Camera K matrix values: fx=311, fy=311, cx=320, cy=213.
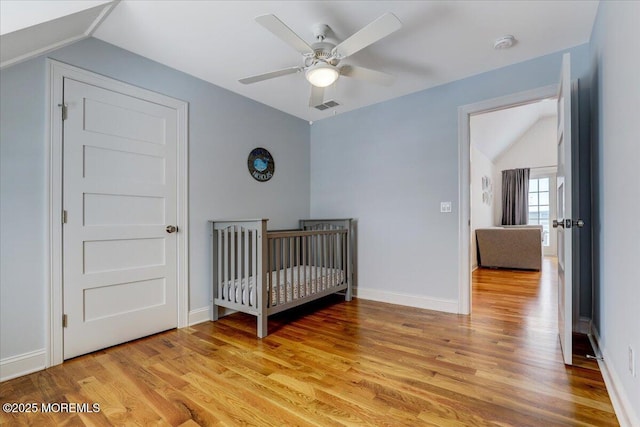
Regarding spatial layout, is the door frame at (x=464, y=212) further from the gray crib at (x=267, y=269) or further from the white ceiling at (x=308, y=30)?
the gray crib at (x=267, y=269)

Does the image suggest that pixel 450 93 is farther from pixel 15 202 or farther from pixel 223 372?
pixel 15 202

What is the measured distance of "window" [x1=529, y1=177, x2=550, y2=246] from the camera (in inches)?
300

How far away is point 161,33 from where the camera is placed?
7.22 feet

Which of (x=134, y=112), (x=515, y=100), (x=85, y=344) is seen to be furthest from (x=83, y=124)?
(x=515, y=100)

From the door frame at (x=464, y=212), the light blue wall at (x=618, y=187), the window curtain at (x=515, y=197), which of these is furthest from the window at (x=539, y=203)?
the light blue wall at (x=618, y=187)

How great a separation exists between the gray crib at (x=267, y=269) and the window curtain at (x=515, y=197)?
5867 mm

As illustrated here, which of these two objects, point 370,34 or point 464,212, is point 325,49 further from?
point 464,212

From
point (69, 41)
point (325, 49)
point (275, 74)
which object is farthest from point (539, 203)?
point (69, 41)

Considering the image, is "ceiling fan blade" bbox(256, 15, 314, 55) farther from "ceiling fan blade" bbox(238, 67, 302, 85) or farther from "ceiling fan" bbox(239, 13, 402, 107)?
"ceiling fan blade" bbox(238, 67, 302, 85)

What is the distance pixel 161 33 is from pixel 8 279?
6.10 ft

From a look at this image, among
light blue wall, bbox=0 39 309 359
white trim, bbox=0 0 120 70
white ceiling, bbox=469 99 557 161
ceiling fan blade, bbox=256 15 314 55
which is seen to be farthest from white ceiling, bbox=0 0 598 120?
white ceiling, bbox=469 99 557 161

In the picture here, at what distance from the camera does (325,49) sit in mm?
2062

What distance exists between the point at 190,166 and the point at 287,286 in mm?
1401

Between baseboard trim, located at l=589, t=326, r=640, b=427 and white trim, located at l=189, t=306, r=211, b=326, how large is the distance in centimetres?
286
